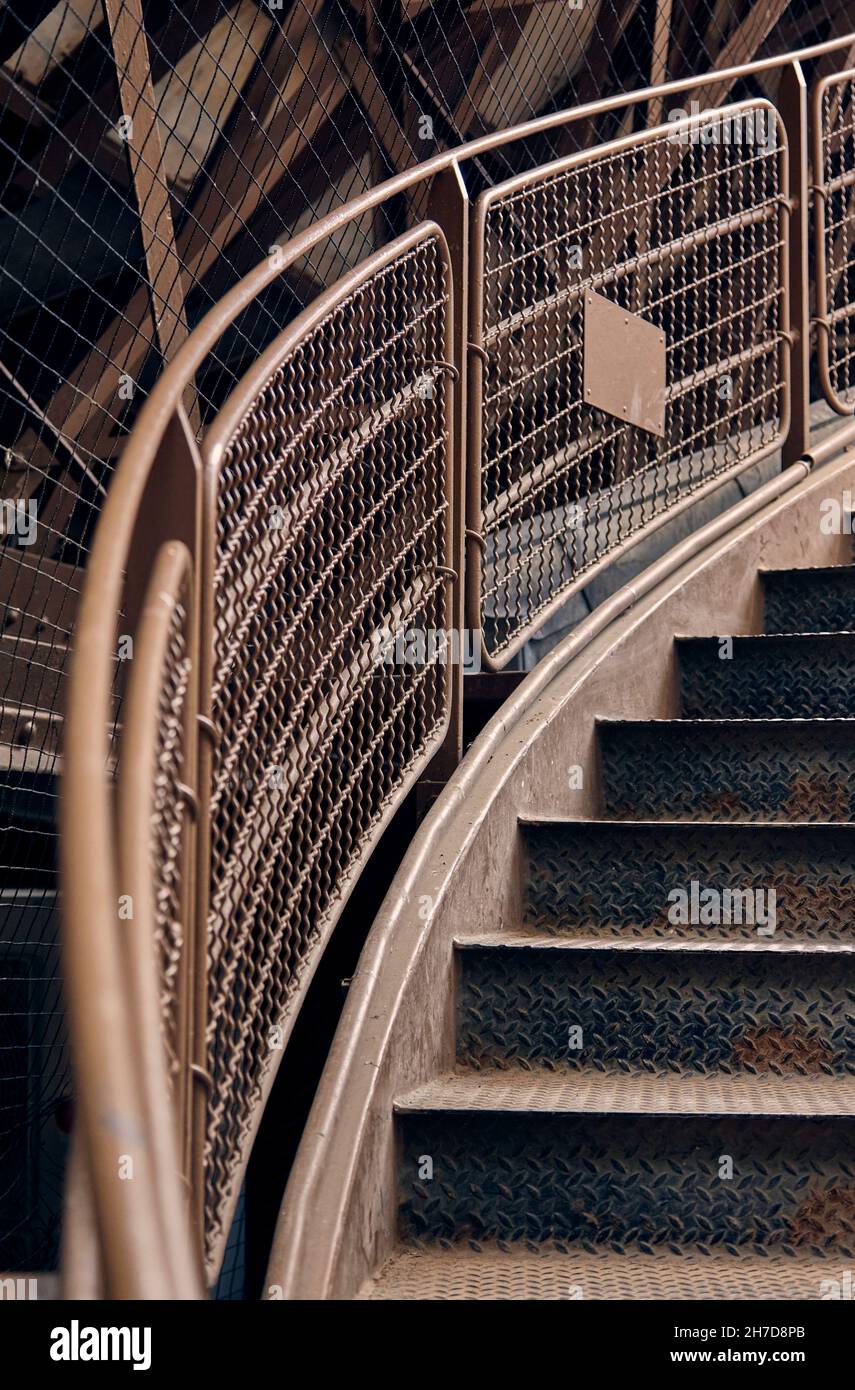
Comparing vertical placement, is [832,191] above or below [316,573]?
above

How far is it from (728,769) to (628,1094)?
2.63ft

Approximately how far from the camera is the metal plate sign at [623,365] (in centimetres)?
283

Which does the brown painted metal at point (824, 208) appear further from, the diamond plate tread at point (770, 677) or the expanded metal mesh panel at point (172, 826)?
the expanded metal mesh panel at point (172, 826)

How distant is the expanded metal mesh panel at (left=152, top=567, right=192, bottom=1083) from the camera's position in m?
1.28

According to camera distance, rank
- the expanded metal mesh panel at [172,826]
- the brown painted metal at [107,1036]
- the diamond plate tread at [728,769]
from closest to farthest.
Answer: the brown painted metal at [107,1036] < the expanded metal mesh panel at [172,826] < the diamond plate tread at [728,769]

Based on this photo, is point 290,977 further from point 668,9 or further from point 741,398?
point 668,9

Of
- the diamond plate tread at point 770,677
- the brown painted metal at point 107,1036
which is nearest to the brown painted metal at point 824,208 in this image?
the diamond plate tread at point 770,677

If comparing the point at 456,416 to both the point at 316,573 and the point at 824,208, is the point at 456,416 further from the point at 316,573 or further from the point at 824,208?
the point at 824,208

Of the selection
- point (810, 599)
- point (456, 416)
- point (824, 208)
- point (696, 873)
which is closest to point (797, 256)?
point (824, 208)

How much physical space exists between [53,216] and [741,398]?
2.13 meters

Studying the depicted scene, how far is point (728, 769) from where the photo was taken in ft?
8.36

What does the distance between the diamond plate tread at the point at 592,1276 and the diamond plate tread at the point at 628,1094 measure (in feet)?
0.59

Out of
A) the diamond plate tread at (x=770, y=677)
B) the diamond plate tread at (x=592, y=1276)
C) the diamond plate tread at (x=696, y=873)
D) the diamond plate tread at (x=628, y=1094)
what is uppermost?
the diamond plate tread at (x=770, y=677)

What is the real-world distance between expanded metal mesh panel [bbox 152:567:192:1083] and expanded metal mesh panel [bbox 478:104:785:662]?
1.16 metres
